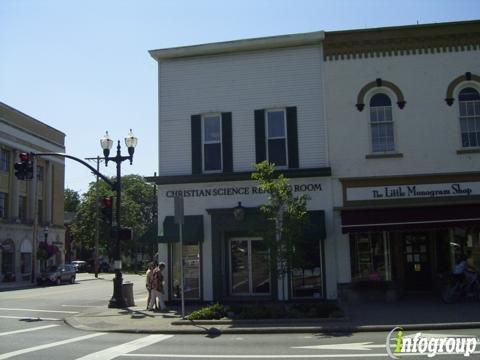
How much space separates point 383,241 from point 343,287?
6.98ft

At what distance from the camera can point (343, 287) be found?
18859 millimetres

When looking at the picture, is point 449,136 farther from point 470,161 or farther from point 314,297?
point 314,297

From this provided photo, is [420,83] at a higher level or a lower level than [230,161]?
higher

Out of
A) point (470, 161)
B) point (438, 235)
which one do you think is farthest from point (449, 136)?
point (438, 235)

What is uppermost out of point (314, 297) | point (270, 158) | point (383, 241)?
point (270, 158)

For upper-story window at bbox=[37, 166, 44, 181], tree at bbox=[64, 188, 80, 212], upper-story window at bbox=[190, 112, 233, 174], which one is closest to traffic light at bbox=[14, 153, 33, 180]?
upper-story window at bbox=[190, 112, 233, 174]

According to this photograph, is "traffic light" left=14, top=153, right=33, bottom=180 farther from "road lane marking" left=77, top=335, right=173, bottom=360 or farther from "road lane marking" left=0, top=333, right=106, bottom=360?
"road lane marking" left=77, top=335, right=173, bottom=360

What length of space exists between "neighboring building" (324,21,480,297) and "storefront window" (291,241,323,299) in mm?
729

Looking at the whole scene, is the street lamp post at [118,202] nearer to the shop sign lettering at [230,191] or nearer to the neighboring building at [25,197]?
the shop sign lettering at [230,191]

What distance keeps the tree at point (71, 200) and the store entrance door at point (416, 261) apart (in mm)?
101191

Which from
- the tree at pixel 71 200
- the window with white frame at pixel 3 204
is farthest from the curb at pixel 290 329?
the tree at pixel 71 200

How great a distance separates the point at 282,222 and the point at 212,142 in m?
5.83

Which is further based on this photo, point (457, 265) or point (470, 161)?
point (470, 161)

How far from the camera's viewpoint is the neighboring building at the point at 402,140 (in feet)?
62.3
